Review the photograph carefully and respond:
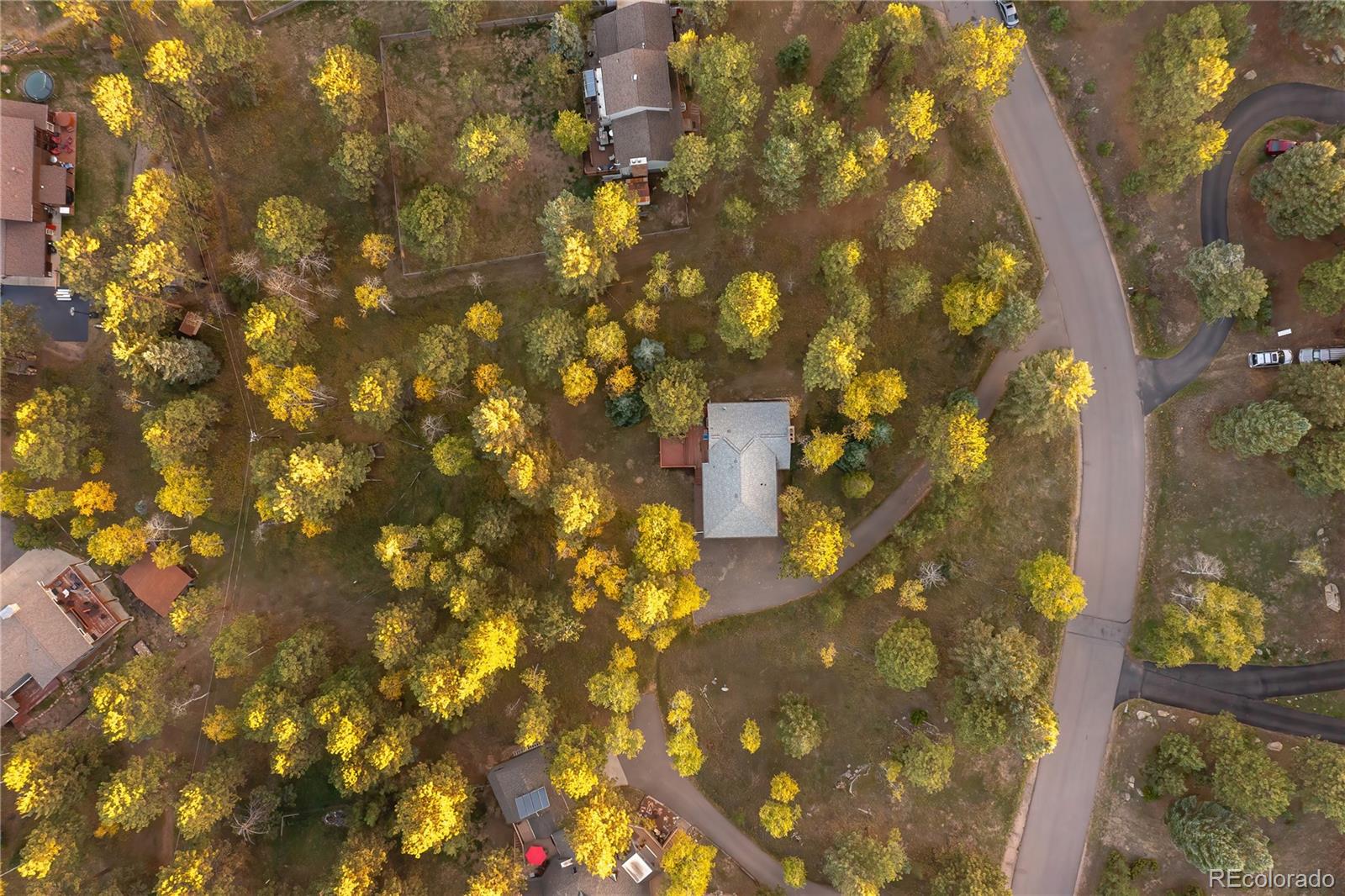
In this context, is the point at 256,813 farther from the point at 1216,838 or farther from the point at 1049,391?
the point at 1216,838

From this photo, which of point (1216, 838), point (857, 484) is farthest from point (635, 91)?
point (1216, 838)

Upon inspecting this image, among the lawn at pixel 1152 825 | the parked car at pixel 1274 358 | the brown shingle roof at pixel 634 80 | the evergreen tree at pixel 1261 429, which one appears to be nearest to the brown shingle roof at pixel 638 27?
the brown shingle roof at pixel 634 80

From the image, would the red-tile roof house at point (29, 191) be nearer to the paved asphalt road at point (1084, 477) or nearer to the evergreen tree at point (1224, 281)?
the paved asphalt road at point (1084, 477)

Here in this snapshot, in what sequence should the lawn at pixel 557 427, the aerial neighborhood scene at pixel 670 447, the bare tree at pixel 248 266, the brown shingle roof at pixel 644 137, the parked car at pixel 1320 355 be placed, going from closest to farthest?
the aerial neighborhood scene at pixel 670 447 < the parked car at pixel 1320 355 < the brown shingle roof at pixel 644 137 < the lawn at pixel 557 427 < the bare tree at pixel 248 266

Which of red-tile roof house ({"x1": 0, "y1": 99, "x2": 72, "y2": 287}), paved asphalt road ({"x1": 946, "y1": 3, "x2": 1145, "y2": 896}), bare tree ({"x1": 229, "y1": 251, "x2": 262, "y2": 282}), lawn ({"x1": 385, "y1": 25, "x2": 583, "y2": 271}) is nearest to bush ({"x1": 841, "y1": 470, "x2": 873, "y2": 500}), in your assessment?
paved asphalt road ({"x1": 946, "y1": 3, "x2": 1145, "y2": 896})

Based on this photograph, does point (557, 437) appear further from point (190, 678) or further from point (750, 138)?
point (190, 678)
